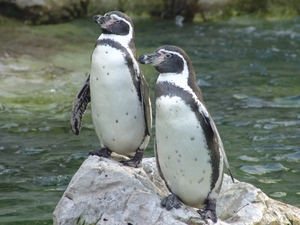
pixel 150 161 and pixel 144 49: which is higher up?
pixel 150 161

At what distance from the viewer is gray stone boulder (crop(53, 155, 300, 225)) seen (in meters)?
5.00

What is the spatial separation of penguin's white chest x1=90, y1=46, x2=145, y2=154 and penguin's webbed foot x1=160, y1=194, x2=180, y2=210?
2.15 feet

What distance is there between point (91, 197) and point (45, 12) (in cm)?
958

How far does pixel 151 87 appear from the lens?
10.7 metres

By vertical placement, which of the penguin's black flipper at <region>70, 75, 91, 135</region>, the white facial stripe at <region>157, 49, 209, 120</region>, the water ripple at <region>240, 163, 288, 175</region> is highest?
the white facial stripe at <region>157, 49, 209, 120</region>

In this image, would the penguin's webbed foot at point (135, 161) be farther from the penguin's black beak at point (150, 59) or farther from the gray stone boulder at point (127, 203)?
the penguin's black beak at point (150, 59)

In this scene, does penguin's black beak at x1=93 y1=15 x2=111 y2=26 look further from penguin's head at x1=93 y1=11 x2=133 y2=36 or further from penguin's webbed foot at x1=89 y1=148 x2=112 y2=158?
penguin's webbed foot at x1=89 y1=148 x2=112 y2=158

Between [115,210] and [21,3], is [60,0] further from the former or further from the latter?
[115,210]

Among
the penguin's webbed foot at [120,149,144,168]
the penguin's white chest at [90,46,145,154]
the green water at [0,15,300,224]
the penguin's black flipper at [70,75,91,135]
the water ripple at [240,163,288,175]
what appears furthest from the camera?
the water ripple at [240,163,288,175]

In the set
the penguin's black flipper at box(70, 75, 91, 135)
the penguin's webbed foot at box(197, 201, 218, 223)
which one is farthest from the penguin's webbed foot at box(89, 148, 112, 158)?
the penguin's webbed foot at box(197, 201, 218, 223)

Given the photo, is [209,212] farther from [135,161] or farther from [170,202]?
[135,161]

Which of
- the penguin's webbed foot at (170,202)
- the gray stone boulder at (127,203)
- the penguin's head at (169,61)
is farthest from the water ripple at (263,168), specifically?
the penguin's head at (169,61)

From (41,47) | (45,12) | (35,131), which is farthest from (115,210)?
(45,12)

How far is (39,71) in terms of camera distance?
10.9 m
